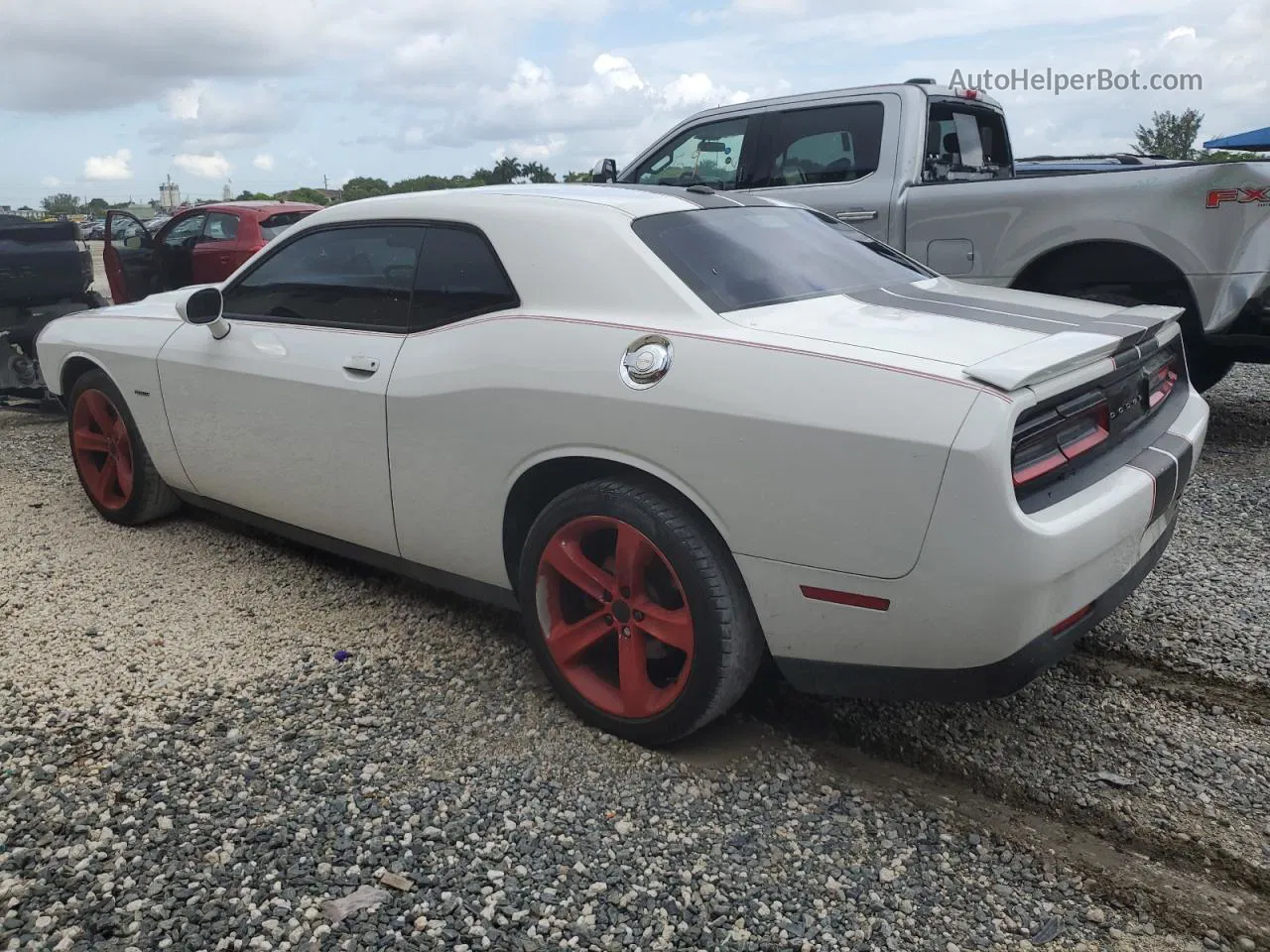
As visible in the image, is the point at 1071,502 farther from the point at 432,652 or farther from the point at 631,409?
the point at 432,652

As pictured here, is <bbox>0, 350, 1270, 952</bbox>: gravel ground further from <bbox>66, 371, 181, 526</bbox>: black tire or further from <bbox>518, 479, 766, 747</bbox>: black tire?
<bbox>66, 371, 181, 526</bbox>: black tire

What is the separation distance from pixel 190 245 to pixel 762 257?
25.5ft

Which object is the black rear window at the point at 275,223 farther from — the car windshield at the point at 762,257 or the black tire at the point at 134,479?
the car windshield at the point at 762,257

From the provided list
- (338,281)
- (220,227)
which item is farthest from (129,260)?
(338,281)

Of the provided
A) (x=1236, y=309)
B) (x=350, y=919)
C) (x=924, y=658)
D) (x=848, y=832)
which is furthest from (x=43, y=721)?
(x=1236, y=309)

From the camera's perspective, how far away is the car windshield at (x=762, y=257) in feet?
9.45

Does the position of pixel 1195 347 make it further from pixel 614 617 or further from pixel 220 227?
pixel 220 227

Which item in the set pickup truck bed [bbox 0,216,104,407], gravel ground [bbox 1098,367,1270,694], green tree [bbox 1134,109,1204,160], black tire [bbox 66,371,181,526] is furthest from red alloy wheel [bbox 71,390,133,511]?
green tree [bbox 1134,109,1204,160]

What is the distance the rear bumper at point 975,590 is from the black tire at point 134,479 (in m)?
3.08

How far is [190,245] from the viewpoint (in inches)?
368

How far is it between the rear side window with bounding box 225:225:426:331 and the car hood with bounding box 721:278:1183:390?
49.0 inches

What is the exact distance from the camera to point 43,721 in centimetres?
307

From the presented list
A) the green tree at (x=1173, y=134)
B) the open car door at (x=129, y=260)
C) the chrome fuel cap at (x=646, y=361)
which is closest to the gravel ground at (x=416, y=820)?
the chrome fuel cap at (x=646, y=361)

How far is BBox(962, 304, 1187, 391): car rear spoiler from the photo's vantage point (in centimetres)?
222
